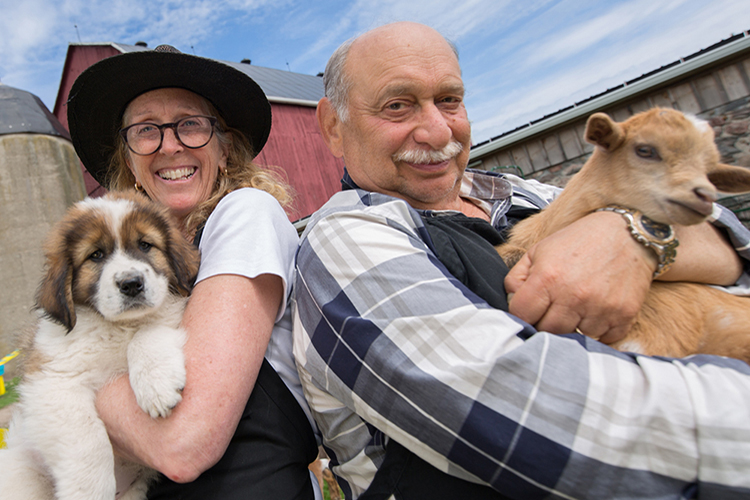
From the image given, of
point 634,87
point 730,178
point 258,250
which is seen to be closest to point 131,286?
point 258,250

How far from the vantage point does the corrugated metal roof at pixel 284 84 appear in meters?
15.6

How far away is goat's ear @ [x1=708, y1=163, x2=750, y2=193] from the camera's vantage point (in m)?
1.71

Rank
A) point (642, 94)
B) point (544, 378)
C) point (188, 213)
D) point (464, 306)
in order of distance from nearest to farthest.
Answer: point (544, 378) < point (464, 306) < point (188, 213) < point (642, 94)

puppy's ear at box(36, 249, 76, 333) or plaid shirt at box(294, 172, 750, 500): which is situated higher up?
puppy's ear at box(36, 249, 76, 333)

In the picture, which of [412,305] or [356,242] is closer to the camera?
[412,305]

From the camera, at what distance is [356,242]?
158cm

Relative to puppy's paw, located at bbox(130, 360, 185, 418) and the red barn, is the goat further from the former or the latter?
the red barn

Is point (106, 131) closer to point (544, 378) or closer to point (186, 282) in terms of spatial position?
point (186, 282)

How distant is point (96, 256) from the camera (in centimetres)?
191

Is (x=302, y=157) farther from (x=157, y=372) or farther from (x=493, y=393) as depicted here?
(x=493, y=393)

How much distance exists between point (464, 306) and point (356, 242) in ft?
1.50

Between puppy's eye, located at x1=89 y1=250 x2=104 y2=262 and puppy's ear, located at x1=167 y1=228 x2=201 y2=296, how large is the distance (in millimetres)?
260

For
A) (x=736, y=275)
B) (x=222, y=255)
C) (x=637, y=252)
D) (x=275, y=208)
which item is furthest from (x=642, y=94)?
(x=222, y=255)

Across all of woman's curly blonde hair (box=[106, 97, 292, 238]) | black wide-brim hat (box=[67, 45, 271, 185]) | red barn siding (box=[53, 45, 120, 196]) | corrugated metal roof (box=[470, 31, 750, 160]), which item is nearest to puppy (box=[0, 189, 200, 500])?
woman's curly blonde hair (box=[106, 97, 292, 238])
